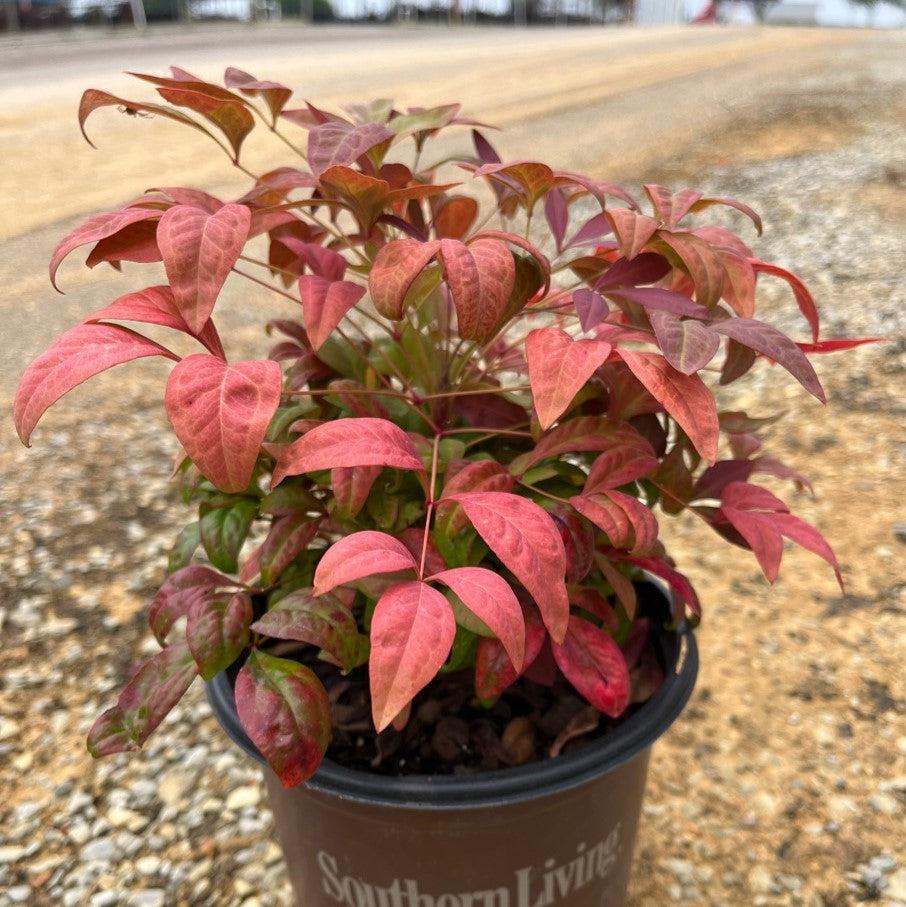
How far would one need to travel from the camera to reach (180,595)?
2.70 ft

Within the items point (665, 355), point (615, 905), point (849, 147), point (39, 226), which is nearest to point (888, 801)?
point (615, 905)

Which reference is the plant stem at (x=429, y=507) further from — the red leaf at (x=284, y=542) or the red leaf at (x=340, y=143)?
the red leaf at (x=340, y=143)

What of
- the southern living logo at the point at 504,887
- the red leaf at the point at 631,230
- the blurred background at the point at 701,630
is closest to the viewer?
the red leaf at the point at 631,230

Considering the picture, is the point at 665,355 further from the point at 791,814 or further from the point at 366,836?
the point at 791,814

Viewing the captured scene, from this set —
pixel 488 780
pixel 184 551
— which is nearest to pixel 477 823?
pixel 488 780

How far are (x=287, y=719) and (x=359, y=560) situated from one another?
18 centimetres

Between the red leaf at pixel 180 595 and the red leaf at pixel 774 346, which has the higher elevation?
the red leaf at pixel 774 346

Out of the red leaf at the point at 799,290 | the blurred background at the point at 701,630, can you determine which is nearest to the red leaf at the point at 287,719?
the red leaf at the point at 799,290

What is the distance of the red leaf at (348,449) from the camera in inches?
25.3

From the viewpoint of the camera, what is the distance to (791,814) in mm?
1350

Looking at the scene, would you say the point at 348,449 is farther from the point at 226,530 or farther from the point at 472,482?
the point at 226,530

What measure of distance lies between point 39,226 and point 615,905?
4.21m

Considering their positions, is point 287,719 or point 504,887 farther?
point 504,887

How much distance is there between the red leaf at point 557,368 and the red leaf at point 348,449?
0.12 meters
